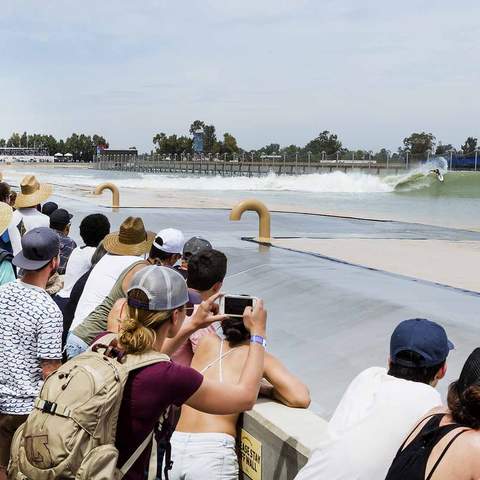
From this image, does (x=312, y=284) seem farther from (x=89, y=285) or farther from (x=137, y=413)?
(x=137, y=413)

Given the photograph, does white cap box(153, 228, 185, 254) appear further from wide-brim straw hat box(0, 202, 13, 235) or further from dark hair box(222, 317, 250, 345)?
wide-brim straw hat box(0, 202, 13, 235)

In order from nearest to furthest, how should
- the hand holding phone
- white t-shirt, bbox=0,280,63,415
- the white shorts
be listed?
the hand holding phone → the white shorts → white t-shirt, bbox=0,280,63,415

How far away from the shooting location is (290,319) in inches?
298

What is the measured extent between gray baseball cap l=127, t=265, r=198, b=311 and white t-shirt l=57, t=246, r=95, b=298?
2882 mm

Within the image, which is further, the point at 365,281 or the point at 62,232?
the point at 365,281

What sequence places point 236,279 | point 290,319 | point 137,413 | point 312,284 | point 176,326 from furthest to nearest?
point 236,279
point 312,284
point 290,319
point 176,326
point 137,413

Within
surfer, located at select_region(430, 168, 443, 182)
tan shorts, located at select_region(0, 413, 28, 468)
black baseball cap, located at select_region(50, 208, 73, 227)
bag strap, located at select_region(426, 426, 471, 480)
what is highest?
black baseball cap, located at select_region(50, 208, 73, 227)

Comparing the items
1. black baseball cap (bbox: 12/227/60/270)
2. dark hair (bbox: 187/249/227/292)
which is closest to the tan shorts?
black baseball cap (bbox: 12/227/60/270)

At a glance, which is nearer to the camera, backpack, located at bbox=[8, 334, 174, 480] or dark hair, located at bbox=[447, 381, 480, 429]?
dark hair, located at bbox=[447, 381, 480, 429]

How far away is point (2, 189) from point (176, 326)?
13.9 feet

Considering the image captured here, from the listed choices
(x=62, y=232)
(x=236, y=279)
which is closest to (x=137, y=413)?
(x=62, y=232)

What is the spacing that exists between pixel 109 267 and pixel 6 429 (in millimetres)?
1260

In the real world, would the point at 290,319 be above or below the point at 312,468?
below

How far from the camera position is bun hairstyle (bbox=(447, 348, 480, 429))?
2314 mm
